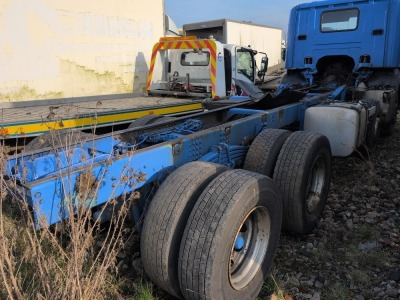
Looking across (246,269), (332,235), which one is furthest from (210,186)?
(332,235)

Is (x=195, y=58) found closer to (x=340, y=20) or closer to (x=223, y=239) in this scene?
(x=340, y=20)

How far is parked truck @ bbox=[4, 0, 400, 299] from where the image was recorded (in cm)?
217

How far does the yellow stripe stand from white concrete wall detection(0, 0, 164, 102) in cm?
262

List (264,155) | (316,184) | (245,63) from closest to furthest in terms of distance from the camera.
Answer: (264,155) → (316,184) → (245,63)

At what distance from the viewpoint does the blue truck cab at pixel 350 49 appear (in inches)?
242

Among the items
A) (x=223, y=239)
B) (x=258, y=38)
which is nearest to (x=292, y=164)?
(x=223, y=239)

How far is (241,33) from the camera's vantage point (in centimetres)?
1702

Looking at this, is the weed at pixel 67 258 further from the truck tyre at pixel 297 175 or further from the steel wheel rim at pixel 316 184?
the steel wheel rim at pixel 316 184

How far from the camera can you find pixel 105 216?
2.87 meters

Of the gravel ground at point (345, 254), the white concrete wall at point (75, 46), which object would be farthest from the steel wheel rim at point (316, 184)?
the white concrete wall at point (75, 46)

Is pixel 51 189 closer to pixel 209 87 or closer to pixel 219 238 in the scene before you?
pixel 219 238

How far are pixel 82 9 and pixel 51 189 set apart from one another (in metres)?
6.88

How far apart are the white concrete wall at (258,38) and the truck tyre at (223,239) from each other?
14372 mm

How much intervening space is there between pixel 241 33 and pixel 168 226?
16.0 m
